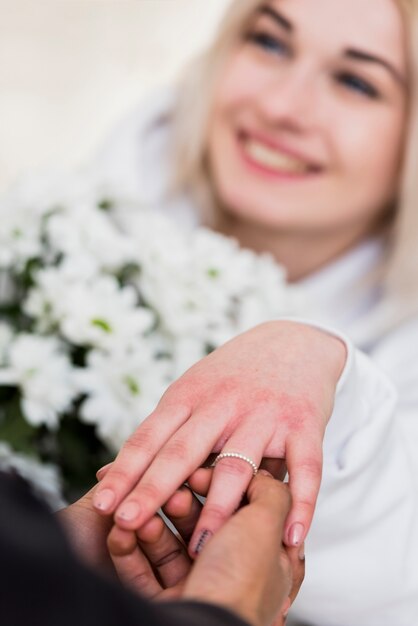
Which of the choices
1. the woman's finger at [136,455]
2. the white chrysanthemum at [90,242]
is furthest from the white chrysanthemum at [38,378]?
the woman's finger at [136,455]

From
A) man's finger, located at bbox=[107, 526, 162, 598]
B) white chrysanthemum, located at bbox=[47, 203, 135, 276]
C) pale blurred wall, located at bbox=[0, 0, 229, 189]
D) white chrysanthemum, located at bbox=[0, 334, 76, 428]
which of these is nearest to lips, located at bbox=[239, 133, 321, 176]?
white chrysanthemum, located at bbox=[47, 203, 135, 276]

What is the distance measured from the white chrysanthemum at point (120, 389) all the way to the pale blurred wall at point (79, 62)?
78.3 inches

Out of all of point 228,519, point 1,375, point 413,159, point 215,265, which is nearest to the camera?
point 228,519

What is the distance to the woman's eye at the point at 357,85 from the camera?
1255 millimetres

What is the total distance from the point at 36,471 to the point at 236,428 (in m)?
0.33

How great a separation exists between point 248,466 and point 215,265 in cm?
38

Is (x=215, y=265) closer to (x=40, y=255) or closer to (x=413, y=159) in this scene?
(x=40, y=255)

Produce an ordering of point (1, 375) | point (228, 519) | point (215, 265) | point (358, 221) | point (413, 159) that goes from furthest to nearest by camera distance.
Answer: point (358, 221)
point (413, 159)
point (215, 265)
point (1, 375)
point (228, 519)

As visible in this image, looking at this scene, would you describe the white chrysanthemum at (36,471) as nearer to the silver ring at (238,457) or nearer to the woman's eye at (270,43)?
the silver ring at (238,457)

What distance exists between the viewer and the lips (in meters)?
1.29

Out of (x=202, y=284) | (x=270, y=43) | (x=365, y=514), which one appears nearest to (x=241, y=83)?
(x=270, y=43)

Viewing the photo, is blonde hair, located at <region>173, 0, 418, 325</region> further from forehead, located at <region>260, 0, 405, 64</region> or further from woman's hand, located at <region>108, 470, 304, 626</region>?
woman's hand, located at <region>108, 470, 304, 626</region>

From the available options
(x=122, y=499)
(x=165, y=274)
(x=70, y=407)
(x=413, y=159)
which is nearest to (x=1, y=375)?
(x=70, y=407)

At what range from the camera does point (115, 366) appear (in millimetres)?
750
